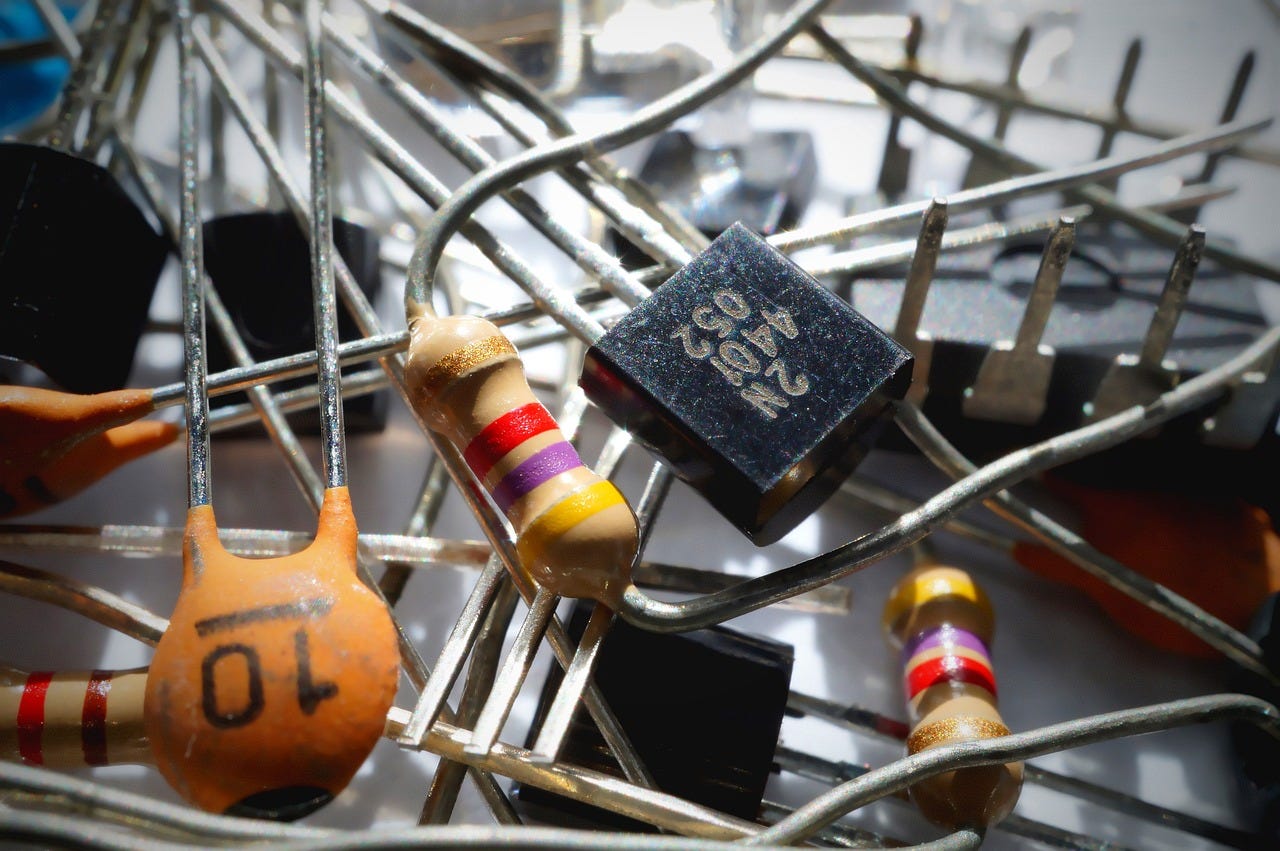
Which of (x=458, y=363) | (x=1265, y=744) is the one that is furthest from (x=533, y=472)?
(x=1265, y=744)

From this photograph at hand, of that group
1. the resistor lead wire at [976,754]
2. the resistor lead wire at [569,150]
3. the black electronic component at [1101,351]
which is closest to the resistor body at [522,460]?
the resistor lead wire at [569,150]

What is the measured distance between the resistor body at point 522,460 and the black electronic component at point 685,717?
4.3 inches

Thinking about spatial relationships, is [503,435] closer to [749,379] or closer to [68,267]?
[749,379]

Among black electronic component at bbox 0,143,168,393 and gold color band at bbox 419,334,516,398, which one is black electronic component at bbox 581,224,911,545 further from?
black electronic component at bbox 0,143,168,393

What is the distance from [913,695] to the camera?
104cm

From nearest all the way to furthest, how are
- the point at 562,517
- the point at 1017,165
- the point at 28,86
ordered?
the point at 562,517 < the point at 1017,165 < the point at 28,86

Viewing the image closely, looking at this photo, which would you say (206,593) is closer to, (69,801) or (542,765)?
(69,801)

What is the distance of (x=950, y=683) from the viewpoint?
3.33 ft

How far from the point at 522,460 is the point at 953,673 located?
1.55 feet

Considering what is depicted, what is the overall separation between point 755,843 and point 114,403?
70 cm

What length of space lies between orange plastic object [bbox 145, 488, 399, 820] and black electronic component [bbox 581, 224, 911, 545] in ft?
0.99

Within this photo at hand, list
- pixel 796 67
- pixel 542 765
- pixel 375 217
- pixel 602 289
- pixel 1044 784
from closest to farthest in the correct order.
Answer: pixel 542 765 < pixel 1044 784 < pixel 602 289 < pixel 375 217 < pixel 796 67

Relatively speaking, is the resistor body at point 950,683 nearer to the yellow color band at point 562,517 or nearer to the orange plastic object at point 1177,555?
the orange plastic object at point 1177,555

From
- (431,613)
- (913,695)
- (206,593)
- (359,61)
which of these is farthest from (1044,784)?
(359,61)
